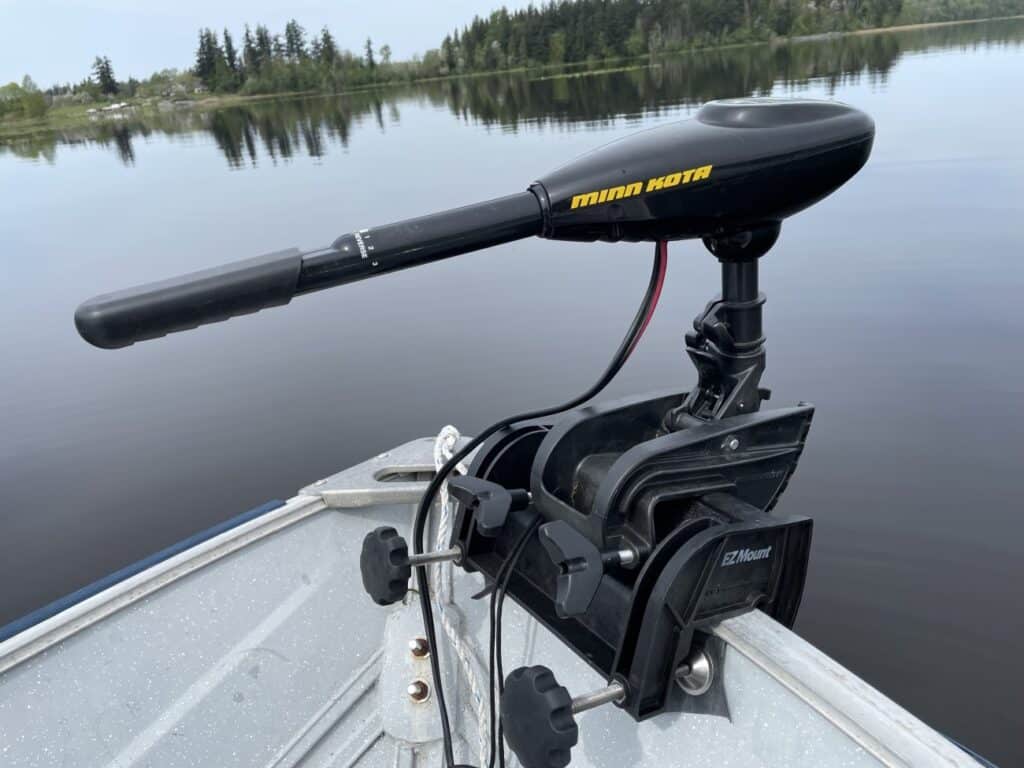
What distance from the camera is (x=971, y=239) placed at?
728 cm

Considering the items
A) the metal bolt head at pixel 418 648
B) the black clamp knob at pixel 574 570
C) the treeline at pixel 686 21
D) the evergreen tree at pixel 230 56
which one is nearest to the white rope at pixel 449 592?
the metal bolt head at pixel 418 648

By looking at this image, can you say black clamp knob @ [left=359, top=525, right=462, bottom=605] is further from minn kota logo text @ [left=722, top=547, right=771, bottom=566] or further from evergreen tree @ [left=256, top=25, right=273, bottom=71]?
evergreen tree @ [left=256, top=25, right=273, bottom=71]

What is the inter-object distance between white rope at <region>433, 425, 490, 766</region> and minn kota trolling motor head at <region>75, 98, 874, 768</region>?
38 cm

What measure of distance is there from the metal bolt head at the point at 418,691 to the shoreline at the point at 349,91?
37.8m

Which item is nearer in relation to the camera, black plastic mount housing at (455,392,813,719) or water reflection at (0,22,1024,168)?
black plastic mount housing at (455,392,813,719)

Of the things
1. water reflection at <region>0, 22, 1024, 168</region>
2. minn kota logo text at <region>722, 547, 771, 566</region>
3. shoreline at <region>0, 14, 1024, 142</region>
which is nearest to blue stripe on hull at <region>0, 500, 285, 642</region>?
minn kota logo text at <region>722, 547, 771, 566</region>

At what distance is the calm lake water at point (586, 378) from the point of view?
3.72 metres

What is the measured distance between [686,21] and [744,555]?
167 feet

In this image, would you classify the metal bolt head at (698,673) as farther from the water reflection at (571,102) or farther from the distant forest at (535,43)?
the distant forest at (535,43)

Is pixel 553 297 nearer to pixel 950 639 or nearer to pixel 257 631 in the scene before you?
pixel 950 639

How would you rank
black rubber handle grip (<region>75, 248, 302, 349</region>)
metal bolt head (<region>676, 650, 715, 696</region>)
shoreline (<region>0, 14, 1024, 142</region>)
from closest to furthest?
black rubber handle grip (<region>75, 248, 302, 349</region>)
metal bolt head (<region>676, 650, 715, 696</region>)
shoreline (<region>0, 14, 1024, 142</region>)

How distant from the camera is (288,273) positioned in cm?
85

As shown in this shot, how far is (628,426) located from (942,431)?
4166 mm

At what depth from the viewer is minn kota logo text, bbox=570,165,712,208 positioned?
1006 millimetres
